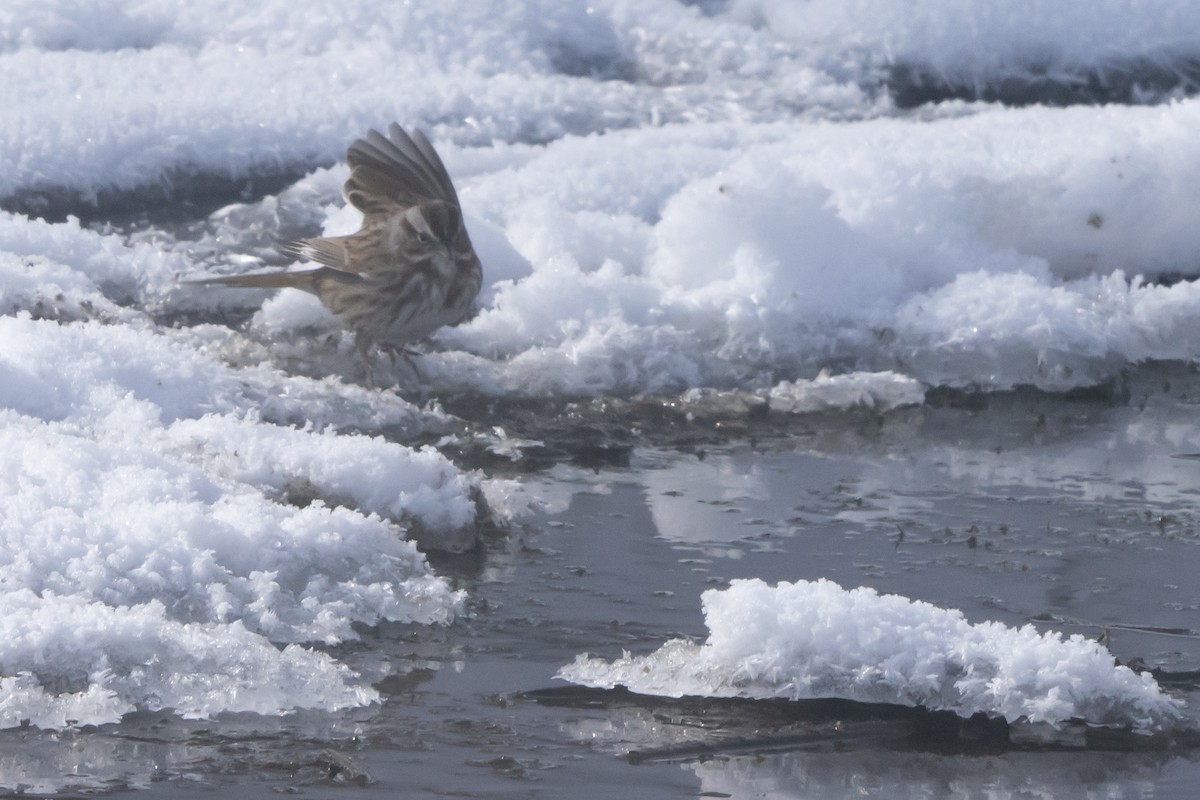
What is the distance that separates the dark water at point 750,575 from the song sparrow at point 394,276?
87cm

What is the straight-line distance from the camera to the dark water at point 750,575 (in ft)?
10.1

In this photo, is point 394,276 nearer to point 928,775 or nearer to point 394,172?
point 394,172

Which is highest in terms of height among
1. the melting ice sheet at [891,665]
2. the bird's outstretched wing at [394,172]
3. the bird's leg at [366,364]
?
the bird's outstretched wing at [394,172]

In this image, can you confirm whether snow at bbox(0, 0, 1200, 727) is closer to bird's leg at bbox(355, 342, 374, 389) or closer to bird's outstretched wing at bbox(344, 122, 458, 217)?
bird's leg at bbox(355, 342, 374, 389)

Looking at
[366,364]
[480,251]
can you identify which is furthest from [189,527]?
[480,251]

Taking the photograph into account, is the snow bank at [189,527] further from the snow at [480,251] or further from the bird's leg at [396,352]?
the bird's leg at [396,352]

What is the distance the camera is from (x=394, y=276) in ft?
19.3

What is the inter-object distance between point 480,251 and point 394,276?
1.11 meters

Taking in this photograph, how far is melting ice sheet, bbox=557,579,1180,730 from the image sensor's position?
334cm

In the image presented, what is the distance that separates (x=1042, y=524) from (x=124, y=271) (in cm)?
383

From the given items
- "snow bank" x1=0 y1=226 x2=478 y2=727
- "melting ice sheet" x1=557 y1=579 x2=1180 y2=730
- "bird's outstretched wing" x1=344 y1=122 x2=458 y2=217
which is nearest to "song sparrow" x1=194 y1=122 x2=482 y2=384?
"bird's outstretched wing" x1=344 y1=122 x2=458 y2=217

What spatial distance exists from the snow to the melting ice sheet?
2.40ft

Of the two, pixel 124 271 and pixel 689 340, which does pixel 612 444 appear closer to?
pixel 689 340

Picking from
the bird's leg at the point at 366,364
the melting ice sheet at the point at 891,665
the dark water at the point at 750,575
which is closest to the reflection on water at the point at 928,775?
the dark water at the point at 750,575
